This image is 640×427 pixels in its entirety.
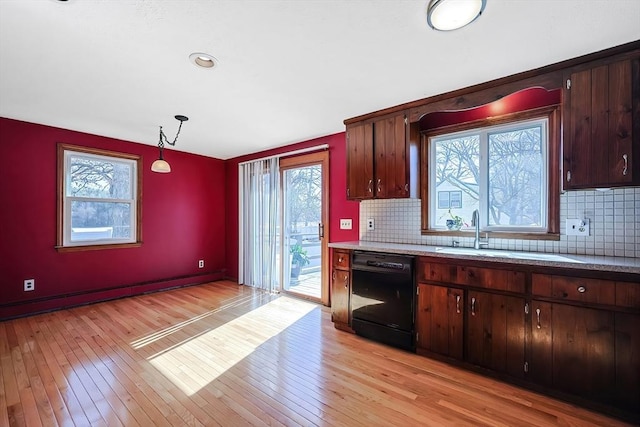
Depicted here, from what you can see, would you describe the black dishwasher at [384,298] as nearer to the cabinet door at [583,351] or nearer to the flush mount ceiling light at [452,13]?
the cabinet door at [583,351]

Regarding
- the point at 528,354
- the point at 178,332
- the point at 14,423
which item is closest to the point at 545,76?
the point at 528,354

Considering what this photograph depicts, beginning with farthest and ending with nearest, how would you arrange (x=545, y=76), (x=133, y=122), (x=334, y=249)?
(x=133, y=122) → (x=334, y=249) → (x=545, y=76)

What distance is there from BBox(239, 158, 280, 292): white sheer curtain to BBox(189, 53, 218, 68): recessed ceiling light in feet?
8.22

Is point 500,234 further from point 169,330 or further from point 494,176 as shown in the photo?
point 169,330

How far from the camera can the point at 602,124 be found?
202 cm

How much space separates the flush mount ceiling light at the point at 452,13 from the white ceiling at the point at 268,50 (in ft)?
0.23

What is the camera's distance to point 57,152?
3775 millimetres

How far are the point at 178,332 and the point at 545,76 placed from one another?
4.23 m

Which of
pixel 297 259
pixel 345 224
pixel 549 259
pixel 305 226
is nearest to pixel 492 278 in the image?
pixel 549 259

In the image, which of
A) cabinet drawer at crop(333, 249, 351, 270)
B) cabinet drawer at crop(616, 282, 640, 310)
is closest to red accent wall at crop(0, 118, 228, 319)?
cabinet drawer at crop(333, 249, 351, 270)

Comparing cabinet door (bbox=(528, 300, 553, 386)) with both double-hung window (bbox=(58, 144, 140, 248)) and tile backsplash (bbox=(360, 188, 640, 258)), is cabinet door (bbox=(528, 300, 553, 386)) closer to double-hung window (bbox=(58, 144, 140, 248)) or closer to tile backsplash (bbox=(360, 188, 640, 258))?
tile backsplash (bbox=(360, 188, 640, 258))

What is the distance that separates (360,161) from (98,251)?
13.0 feet

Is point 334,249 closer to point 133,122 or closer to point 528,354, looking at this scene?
point 528,354

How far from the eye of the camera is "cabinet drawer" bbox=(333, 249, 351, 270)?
3.18 metres
